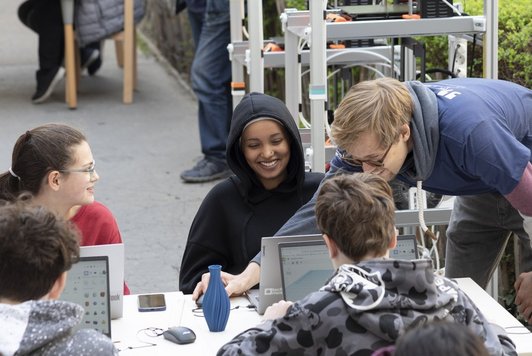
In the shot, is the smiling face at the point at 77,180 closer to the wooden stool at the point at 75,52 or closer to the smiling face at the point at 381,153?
the smiling face at the point at 381,153

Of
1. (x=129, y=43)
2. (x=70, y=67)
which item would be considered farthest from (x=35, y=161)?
(x=129, y=43)

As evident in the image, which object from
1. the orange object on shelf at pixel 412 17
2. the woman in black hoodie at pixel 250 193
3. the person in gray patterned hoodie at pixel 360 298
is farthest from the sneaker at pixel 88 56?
the person in gray patterned hoodie at pixel 360 298

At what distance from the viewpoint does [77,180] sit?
3998 mm

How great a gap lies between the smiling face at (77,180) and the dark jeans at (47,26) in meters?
5.53

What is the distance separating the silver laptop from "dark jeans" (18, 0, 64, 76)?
608 cm

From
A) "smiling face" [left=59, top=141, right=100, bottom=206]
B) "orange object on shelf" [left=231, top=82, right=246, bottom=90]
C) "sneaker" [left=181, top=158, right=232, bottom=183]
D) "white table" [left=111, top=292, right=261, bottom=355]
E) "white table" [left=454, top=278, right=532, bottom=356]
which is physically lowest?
"sneaker" [left=181, top=158, right=232, bottom=183]

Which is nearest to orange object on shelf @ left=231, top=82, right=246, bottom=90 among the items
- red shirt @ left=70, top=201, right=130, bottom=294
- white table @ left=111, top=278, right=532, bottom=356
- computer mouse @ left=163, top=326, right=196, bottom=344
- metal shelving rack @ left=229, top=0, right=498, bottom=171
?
metal shelving rack @ left=229, top=0, right=498, bottom=171

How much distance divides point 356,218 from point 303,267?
2.55 ft

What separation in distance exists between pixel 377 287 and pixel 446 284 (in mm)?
286

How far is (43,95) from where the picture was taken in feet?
31.1

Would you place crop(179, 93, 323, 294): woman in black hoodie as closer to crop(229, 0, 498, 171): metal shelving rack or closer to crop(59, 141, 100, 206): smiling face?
crop(229, 0, 498, 171): metal shelving rack

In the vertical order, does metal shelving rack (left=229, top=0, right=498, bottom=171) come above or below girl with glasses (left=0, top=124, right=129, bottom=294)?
above

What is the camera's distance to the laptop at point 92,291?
3.46 metres

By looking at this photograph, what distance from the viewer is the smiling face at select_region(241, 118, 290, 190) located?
4.32 metres
